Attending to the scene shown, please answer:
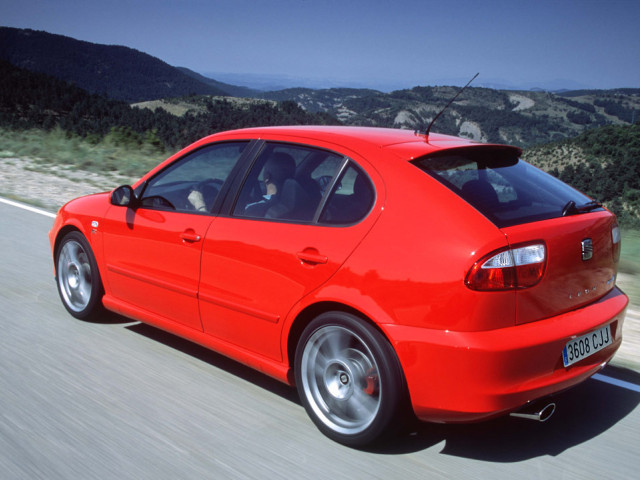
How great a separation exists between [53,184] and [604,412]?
1117 cm

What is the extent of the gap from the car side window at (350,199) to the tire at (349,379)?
0.48m

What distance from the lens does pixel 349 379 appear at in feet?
10.4

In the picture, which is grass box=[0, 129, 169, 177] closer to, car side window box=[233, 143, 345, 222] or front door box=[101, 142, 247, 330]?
front door box=[101, 142, 247, 330]

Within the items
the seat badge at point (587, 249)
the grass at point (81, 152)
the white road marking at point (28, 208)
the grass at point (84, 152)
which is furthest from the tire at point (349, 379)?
the grass at point (84, 152)

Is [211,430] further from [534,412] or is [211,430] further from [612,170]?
[612,170]

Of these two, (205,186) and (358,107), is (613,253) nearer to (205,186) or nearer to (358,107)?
(205,186)

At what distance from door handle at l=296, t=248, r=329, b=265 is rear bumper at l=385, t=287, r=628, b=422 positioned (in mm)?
498

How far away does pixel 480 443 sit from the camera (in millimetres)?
3213

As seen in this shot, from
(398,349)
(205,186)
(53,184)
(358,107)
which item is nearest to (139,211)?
(205,186)

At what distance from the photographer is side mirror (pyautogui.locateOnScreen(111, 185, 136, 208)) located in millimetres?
4355

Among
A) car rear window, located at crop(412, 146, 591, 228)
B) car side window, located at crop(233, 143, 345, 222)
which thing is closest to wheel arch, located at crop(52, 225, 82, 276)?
car side window, located at crop(233, 143, 345, 222)

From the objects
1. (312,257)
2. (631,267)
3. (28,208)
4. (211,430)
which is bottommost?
(28,208)

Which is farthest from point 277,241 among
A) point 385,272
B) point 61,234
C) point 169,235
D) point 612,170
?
point 612,170

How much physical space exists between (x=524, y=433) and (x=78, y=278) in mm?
3431
